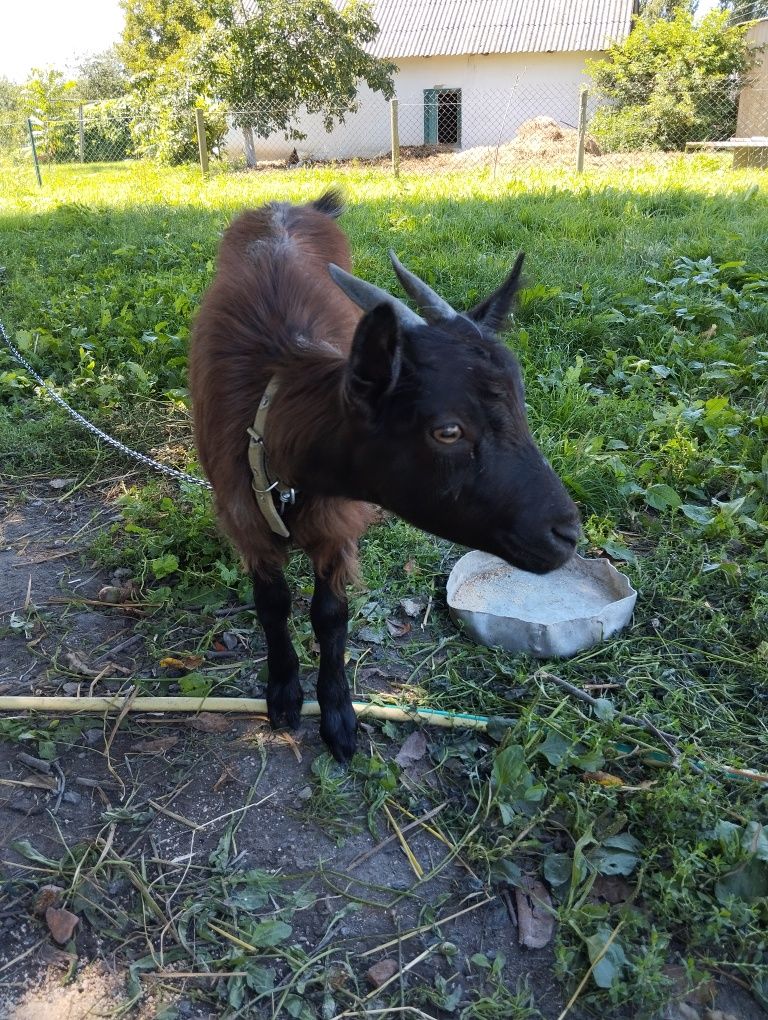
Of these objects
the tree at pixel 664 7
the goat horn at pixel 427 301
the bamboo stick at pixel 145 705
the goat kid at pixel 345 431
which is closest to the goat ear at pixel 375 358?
the goat kid at pixel 345 431

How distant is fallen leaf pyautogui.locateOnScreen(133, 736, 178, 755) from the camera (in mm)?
2832

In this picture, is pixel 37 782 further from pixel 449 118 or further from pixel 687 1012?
pixel 449 118

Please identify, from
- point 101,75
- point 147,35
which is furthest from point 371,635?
point 101,75

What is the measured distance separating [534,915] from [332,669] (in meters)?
1.04

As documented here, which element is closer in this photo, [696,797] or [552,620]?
[696,797]

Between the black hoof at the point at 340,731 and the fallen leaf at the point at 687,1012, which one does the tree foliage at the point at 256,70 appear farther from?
the fallen leaf at the point at 687,1012

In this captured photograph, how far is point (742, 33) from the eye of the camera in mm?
18531

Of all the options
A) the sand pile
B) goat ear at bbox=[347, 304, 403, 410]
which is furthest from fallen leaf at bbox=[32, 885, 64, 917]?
the sand pile

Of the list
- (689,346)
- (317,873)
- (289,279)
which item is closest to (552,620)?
(317,873)

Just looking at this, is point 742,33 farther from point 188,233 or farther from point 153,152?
point 188,233

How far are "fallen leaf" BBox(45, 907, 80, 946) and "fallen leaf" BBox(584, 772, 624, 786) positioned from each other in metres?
1.59

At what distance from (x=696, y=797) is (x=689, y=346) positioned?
Result: 3339 mm

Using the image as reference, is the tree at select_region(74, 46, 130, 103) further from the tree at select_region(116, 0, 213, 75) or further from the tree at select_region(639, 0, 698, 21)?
the tree at select_region(639, 0, 698, 21)

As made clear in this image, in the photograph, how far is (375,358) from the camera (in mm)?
2010
